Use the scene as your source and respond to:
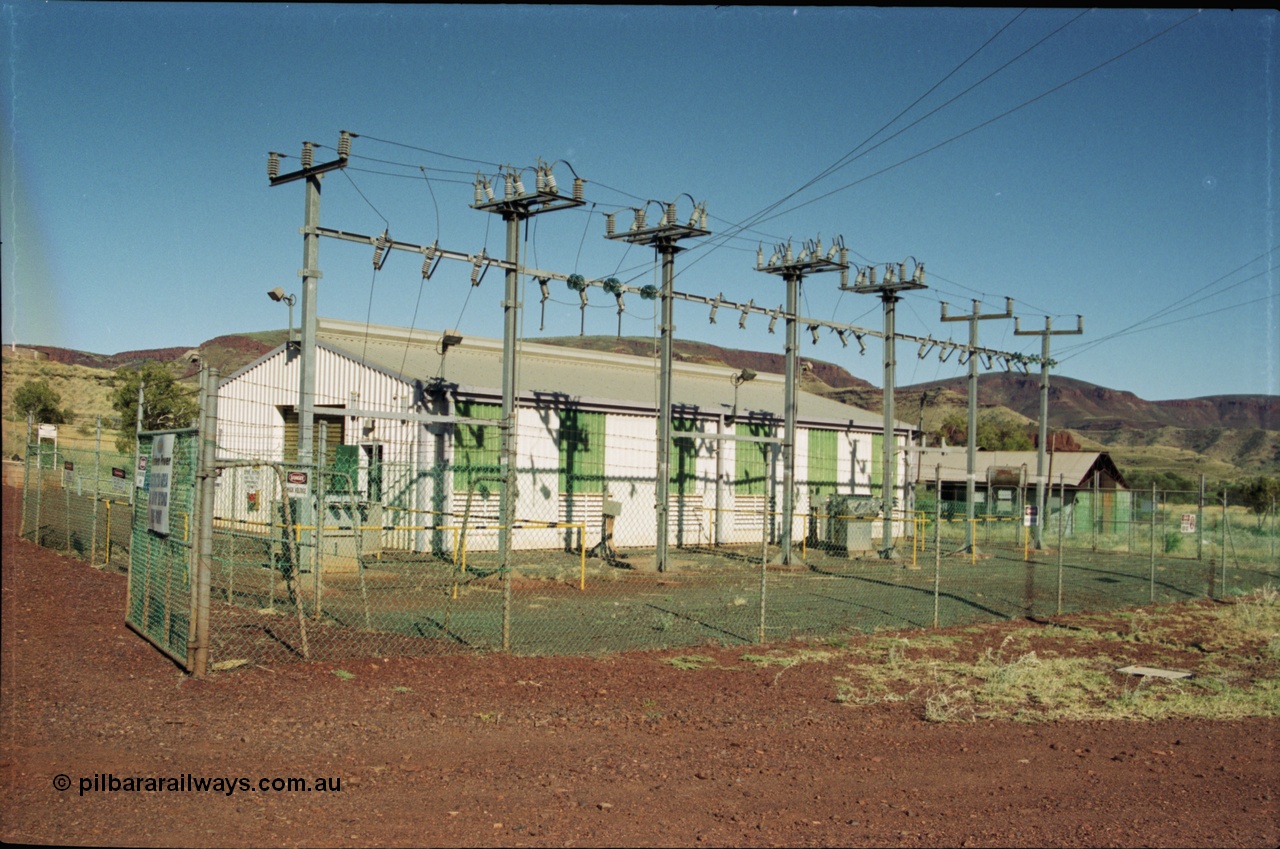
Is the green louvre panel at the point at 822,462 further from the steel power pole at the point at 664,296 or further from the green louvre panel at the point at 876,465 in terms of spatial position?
the steel power pole at the point at 664,296

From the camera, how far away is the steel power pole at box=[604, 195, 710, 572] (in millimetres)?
20609

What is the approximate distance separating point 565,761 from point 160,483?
203 inches

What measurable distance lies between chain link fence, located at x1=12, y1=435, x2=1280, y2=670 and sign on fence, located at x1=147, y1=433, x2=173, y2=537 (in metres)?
0.15

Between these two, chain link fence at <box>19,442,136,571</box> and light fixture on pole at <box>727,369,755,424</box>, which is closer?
chain link fence at <box>19,442,136,571</box>

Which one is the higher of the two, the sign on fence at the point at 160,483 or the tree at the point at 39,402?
the tree at the point at 39,402

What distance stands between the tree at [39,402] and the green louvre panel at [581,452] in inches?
1095

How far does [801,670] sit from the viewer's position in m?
11.1

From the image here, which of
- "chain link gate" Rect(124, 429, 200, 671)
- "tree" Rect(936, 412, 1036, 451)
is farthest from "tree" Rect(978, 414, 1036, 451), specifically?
"chain link gate" Rect(124, 429, 200, 671)

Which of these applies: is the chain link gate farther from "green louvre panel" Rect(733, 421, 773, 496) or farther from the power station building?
"green louvre panel" Rect(733, 421, 773, 496)

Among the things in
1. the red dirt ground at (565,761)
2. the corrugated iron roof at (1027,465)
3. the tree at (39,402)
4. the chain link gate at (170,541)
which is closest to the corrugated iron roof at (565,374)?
the chain link gate at (170,541)

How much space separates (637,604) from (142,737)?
916cm

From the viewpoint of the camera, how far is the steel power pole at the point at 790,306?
921 inches

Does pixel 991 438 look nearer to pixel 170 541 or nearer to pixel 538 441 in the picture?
pixel 538 441

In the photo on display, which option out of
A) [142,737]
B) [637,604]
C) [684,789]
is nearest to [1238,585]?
[637,604]
